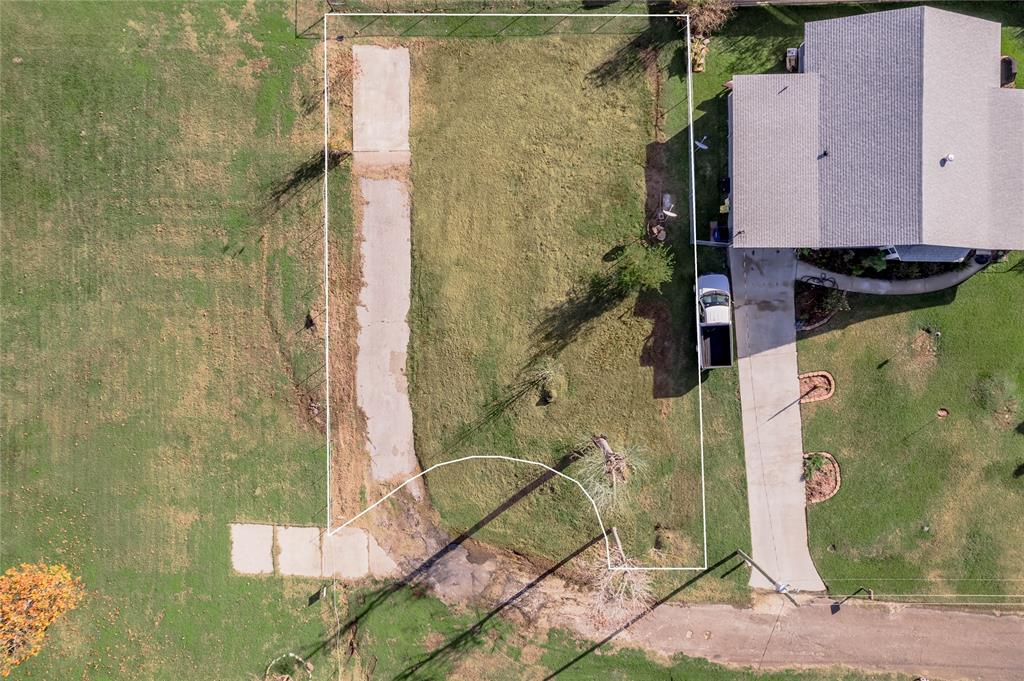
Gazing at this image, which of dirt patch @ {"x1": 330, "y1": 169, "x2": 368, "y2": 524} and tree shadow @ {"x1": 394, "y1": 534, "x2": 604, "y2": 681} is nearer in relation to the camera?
tree shadow @ {"x1": 394, "y1": 534, "x2": 604, "y2": 681}

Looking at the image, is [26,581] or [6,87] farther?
[6,87]

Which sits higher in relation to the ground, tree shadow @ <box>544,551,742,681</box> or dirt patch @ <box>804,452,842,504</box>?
dirt patch @ <box>804,452,842,504</box>

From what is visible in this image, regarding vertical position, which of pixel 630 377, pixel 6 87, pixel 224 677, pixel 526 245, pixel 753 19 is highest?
pixel 753 19

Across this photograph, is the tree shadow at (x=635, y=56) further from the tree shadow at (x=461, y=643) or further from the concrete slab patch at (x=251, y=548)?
the concrete slab patch at (x=251, y=548)

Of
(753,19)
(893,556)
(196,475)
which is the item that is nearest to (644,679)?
(893,556)

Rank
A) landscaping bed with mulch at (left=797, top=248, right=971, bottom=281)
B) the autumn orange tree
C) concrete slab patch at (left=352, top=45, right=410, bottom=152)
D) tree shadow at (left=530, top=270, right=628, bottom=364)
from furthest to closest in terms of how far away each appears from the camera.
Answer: concrete slab patch at (left=352, top=45, right=410, bottom=152) → tree shadow at (left=530, top=270, right=628, bottom=364) → landscaping bed with mulch at (left=797, top=248, right=971, bottom=281) → the autumn orange tree

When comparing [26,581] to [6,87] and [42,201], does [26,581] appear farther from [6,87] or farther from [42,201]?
[6,87]
